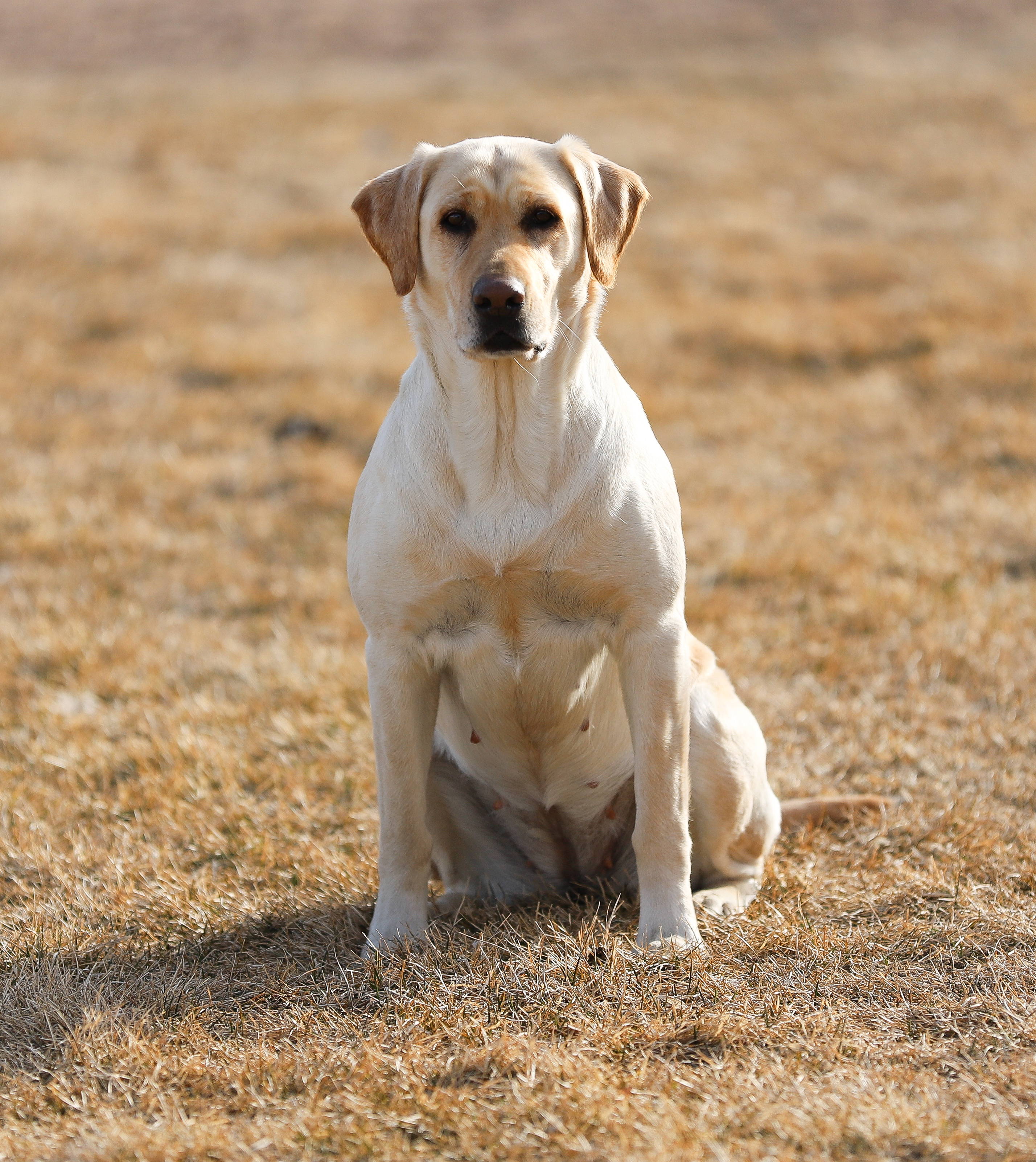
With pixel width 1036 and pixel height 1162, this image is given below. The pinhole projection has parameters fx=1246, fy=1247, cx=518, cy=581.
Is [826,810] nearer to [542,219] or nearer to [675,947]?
[675,947]

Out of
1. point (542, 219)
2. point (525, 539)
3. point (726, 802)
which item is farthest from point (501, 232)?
point (726, 802)

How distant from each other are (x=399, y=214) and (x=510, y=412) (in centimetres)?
53

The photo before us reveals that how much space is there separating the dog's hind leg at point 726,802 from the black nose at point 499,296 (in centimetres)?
105

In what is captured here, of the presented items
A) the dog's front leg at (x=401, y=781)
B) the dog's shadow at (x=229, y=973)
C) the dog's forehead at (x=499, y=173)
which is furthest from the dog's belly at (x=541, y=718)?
the dog's forehead at (x=499, y=173)

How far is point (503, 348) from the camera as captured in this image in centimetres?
266

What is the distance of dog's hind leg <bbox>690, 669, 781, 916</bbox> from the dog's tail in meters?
0.25

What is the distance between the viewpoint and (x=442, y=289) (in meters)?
2.80

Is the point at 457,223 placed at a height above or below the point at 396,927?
above

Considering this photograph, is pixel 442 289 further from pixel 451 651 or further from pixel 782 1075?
pixel 782 1075

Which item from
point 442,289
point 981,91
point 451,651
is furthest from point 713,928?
point 981,91

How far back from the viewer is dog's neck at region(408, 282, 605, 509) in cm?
274

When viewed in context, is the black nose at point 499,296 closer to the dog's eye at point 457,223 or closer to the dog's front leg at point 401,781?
the dog's eye at point 457,223

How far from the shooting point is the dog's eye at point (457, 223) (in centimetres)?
277

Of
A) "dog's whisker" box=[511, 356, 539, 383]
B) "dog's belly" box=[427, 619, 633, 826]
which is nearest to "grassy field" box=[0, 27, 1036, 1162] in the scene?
"dog's belly" box=[427, 619, 633, 826]
